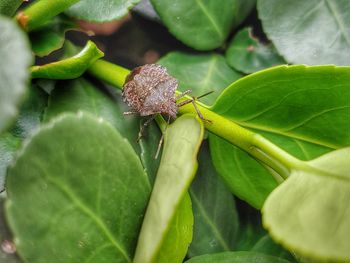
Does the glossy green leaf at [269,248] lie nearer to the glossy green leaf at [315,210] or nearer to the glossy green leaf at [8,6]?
the glossy green leaf at [315,210]

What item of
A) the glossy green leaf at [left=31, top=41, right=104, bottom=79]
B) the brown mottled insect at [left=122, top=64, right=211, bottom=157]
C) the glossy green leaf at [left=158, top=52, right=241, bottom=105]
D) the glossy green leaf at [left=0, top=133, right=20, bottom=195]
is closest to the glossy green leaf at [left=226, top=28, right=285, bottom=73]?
the glossy green leaf at [left=158, top=52, right=241, bottom=105]

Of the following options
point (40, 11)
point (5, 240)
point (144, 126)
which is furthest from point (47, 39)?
point (5, 240)

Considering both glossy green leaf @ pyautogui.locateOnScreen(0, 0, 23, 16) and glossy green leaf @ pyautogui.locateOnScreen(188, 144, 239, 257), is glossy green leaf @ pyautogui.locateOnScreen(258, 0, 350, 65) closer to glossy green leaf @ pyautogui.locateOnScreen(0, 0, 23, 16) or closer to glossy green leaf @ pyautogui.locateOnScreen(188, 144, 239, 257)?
glossy green leaf @ pyautogui.locateOnScreen(188, 144, 239, 257)

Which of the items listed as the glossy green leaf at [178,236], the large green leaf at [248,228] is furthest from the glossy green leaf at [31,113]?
the large green leaf at [248,228]

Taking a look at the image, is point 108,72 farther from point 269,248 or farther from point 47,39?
point 269,248

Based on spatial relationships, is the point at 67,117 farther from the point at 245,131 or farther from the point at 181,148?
the point at 245,131

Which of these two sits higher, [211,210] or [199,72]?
[199,72]
